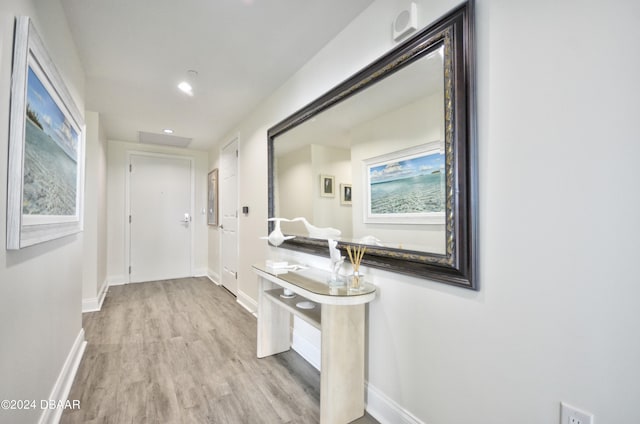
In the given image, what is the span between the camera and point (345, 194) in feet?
6.32

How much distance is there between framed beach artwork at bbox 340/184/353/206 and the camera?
189 cm

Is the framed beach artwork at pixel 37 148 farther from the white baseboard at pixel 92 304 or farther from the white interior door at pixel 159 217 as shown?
the white interior door at pixel 159 217

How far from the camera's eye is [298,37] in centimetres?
203

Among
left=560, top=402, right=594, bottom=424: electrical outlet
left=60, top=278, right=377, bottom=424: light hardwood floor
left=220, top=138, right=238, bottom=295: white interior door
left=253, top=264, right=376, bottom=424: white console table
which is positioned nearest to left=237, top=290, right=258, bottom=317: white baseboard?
left=60, top=278, right=377, bottom=424: light hardwood floor

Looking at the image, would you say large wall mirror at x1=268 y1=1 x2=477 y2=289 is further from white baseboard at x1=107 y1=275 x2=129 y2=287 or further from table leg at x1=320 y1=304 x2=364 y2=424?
white baseboard at x1=107 y1=275 x2=129 y2=287

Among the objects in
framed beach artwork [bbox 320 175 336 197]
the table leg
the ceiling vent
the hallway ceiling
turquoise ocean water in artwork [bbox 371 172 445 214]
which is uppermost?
the hallway ceiling

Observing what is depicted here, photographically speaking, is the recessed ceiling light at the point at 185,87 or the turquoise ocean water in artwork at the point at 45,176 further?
the recessed ceiling light at the point at 185,87

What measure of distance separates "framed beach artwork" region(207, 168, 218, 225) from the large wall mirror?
291 cm

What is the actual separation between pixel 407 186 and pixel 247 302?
107 inches

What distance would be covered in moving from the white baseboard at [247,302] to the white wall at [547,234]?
2.29m

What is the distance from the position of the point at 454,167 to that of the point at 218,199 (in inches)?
163

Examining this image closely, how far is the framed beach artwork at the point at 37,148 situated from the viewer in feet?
3.47

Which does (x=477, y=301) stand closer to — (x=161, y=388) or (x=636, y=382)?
(x=636, y=382)

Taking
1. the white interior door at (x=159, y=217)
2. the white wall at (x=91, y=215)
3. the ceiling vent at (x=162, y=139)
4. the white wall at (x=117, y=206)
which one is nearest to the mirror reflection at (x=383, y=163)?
the white wall at (x=91, y=215)
